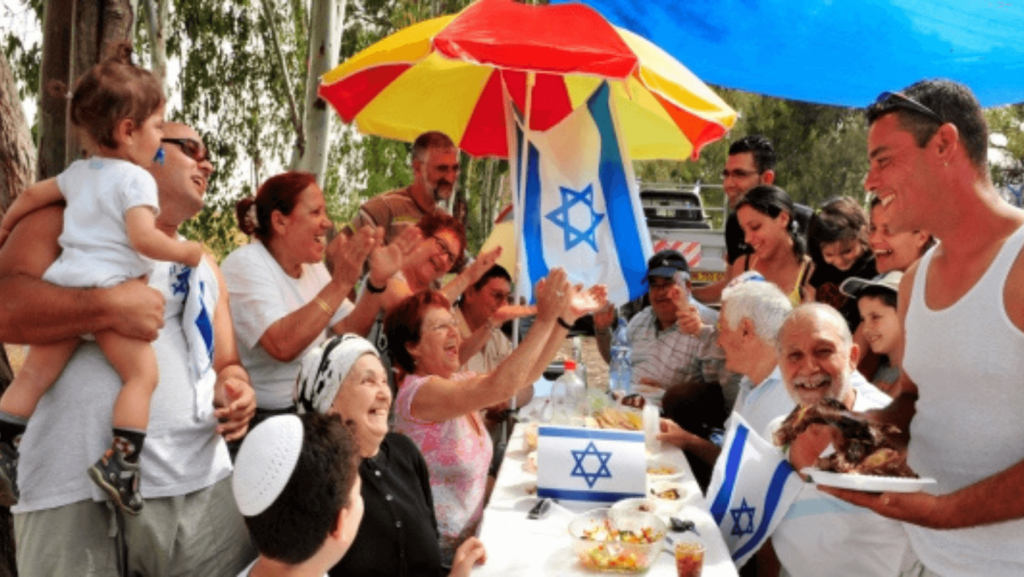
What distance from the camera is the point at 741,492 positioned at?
3.10 meters

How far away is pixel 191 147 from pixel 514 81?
141 inches

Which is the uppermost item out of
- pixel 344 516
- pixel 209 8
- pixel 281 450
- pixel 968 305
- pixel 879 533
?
pixel 209 8

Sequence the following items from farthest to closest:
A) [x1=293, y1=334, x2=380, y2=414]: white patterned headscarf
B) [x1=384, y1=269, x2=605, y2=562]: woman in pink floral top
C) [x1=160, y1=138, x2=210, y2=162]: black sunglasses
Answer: [x1=384, y1=269, x2=605, y2=562]: woman in pink floral top
[x1=160, y1=138, x2=210, y2=162]: black sunglasses
[x1=293, y1=334, x2=380, y2=414]: white patterned headscarf

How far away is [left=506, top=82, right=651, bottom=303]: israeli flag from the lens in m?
5.62

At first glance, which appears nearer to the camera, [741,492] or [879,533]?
[879,533]

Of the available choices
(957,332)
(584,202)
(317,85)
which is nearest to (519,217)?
(584,202)

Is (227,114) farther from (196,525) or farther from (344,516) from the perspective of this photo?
(344,516)

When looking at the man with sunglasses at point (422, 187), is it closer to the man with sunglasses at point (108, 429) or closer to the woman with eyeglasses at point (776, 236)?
the woman with eyeglasses at point (776, 236)

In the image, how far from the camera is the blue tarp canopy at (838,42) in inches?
215

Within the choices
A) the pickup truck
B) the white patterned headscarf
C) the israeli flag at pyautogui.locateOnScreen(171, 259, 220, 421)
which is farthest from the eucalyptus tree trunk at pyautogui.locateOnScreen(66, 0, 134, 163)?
the pickup truck

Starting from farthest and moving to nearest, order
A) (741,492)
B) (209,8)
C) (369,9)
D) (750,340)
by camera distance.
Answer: (369,9) < (209,8) < (750,340) < (741,492)

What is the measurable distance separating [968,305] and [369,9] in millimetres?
15489

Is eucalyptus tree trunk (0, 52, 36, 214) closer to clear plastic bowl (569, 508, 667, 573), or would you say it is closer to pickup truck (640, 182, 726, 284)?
clear plastic bowl (569, 508, 667, 573)

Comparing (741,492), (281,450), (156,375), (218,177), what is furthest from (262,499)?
(218,177)
